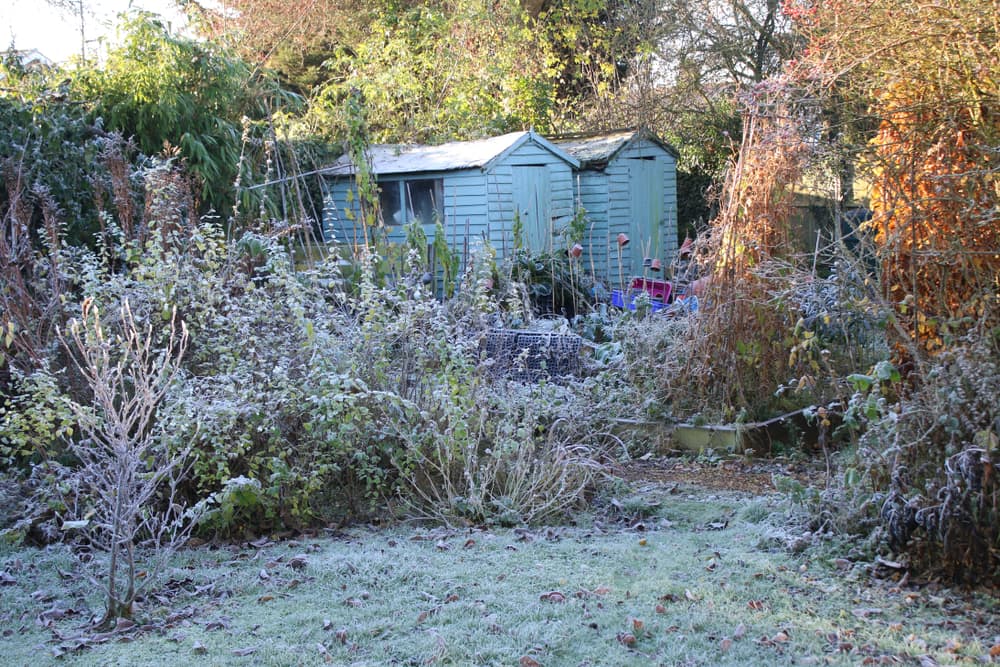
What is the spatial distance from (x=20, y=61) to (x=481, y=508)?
306 inches

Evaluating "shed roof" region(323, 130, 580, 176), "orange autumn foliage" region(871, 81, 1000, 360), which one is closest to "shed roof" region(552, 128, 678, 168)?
"shed roof" region(323, 130, 580, 176)

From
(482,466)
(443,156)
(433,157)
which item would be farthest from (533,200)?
(482,466)

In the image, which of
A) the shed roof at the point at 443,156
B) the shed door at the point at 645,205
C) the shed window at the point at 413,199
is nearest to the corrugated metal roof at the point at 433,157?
the shed roof at the point at 443,156

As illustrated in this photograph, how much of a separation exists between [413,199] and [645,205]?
438cm

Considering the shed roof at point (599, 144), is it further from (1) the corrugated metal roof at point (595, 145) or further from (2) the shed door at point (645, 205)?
(2) the shed door at point (645, 205)

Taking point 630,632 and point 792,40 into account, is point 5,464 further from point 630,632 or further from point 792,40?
point 792,40

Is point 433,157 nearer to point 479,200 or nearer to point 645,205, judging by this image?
point 479,200

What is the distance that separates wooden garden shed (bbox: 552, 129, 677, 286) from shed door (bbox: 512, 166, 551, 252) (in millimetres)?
906

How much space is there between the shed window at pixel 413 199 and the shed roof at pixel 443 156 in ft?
0.91

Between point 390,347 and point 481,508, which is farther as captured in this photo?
point 390,347

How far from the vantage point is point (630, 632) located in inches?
135

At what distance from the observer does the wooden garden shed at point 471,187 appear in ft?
44.8

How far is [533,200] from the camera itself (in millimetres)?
14250

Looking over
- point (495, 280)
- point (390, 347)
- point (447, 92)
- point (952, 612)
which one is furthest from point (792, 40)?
point (952, 612)
